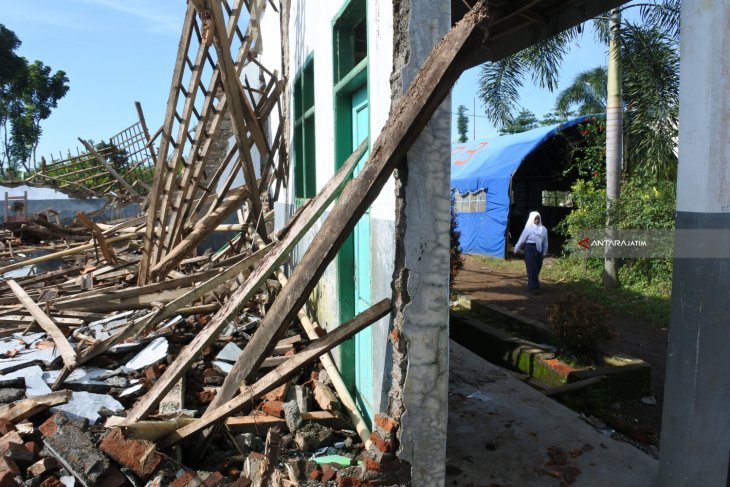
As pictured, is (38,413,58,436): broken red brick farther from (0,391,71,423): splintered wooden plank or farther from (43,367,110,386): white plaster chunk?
(43,367,110,386): white plaster chunk

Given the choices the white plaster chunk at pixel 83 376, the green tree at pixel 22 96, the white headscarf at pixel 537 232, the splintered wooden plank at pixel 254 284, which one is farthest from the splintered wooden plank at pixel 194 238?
the green tree at pixel 22 96

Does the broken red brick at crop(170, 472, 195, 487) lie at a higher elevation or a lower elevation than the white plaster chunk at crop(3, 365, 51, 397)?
lower

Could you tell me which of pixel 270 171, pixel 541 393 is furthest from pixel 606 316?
pixel 270 171

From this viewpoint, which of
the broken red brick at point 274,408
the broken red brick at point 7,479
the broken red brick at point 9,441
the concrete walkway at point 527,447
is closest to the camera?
the broken red brick at point 7,479

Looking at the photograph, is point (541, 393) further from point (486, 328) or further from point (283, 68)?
point (283, 68)

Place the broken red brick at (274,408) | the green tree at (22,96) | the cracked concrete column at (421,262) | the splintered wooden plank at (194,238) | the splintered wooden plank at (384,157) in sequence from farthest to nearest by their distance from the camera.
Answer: the green tree at (22,96) < the splintered wooden plank at (194,238) < the broken red brick at (274,408) < the cracked concrete column at (421,262) < the splintered wooden plank at (384,157)

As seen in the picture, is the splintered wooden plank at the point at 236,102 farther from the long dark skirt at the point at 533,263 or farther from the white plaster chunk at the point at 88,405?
Answer: the long dark skirt at the point at 533,263

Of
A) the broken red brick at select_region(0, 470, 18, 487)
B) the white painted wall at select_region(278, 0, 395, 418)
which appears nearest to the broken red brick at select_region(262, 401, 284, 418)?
the white painted wall at select_region(278, 0, 395, 418)

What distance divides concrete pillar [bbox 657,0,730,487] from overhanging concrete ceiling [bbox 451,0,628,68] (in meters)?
1.83

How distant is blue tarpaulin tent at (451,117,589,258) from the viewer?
15375 millimetres

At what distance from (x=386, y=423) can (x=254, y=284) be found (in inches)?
50.2

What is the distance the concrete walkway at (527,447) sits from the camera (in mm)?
3387

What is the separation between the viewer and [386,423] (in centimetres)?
271

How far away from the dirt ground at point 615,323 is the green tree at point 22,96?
3553cm
